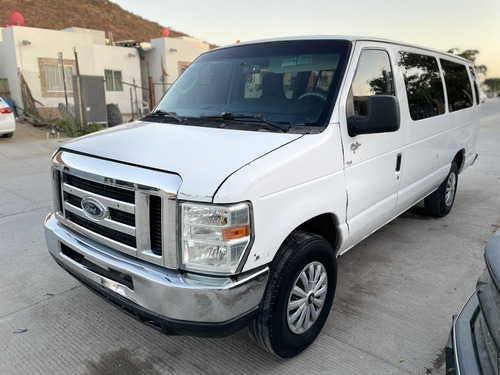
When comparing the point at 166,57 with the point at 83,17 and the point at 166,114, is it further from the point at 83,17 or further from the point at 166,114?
the point at 83,17

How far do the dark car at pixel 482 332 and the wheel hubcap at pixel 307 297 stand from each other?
36.0 inches

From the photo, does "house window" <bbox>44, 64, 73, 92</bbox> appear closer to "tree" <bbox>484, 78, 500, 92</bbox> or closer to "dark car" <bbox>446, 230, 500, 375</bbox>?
"dark car" <bbox>446, 230, 500, 375</bbox>

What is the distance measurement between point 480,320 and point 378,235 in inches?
122

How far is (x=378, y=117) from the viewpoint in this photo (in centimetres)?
286

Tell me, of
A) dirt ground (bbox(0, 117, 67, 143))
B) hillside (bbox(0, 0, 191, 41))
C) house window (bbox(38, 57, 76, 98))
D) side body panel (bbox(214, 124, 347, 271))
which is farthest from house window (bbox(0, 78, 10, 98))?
hillside (bbox(0, 0, 191, 41))

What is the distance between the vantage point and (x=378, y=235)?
501 centimetres

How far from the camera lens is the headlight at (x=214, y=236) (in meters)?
2.12

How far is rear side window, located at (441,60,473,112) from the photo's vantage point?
5129mm

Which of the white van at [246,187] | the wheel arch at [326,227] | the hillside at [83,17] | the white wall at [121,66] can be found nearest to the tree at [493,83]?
the hillside at [83,17]

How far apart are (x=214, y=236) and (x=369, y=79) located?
2.02 meters

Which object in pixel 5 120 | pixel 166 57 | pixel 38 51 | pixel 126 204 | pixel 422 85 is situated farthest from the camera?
pixel 166 57

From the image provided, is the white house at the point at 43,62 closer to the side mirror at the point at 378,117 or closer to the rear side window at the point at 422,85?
the rear side window at the point at 422,85

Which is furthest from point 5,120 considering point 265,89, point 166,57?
point 166,57

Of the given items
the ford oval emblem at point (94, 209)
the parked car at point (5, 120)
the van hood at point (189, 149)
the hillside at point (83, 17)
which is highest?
the hillside at point (83, 17)
